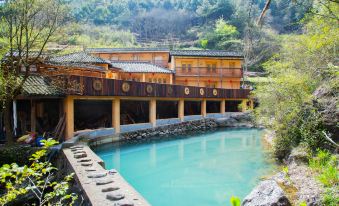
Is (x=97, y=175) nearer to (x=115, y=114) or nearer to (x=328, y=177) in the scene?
(x=328, y=177)

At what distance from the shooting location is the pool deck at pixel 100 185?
16.7 feet

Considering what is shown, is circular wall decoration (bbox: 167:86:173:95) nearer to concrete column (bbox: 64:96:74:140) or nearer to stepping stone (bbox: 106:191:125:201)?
concrete column (bbox: 64:96:74:140)

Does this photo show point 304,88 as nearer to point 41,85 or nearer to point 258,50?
A: point 41,85

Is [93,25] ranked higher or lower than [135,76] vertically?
higher

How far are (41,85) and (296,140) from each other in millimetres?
9828

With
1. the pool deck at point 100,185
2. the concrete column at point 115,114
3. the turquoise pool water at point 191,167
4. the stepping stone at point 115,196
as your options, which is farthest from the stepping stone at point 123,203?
the concrete column at point 115,114

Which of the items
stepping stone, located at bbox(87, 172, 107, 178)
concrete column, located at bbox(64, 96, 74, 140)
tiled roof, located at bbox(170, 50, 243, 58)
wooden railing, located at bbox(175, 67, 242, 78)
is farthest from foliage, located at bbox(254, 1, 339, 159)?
wooden railing, located at bbox(175, 67, 242, 78)

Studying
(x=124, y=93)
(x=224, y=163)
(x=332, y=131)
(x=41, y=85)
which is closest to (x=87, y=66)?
(x=124, y=93)

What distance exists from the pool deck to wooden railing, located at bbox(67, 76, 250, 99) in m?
5.14

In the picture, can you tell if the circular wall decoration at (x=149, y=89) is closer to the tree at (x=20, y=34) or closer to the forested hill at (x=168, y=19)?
the tree at (x=20, y=34)

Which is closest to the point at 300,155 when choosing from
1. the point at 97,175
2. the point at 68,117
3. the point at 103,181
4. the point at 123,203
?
the point at 123,203

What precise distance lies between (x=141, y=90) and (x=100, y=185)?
10.6 m

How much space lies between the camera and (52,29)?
10.2 metres

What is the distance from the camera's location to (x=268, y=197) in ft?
15.9
